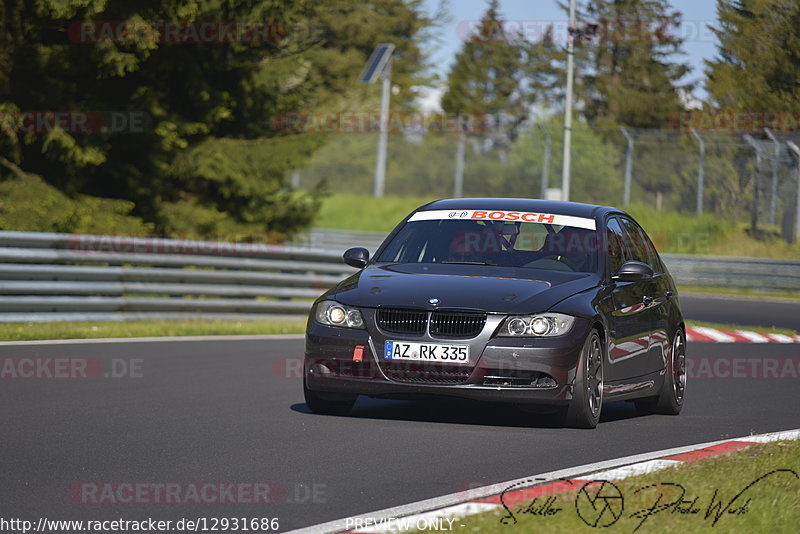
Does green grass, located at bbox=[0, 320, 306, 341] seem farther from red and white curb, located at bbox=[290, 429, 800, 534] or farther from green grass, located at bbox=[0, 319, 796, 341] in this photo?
red and white curb, located at bbox=[290, 429, 800, 534]

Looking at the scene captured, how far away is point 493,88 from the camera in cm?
8725

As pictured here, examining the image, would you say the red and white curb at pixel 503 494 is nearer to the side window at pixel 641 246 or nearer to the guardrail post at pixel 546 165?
the side window at pixel 641 246

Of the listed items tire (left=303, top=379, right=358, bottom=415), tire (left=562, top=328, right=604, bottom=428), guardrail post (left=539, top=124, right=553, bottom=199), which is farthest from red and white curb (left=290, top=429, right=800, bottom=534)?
guardrail post (left=539, top=124, right=553, bottom=199)

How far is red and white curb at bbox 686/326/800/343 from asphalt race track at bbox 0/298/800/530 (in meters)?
5.25

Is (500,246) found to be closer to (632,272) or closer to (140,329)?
(632,272)

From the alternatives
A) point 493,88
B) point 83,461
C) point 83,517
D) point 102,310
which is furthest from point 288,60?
point 493,88

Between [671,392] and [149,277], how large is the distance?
345 inches

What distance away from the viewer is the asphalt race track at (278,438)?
671 centimetres

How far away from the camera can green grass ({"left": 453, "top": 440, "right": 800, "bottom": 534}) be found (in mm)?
5891

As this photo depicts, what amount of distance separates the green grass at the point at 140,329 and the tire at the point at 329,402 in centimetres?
633

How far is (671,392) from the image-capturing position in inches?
424

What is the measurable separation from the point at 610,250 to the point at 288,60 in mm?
15618

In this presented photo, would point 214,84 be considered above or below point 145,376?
above

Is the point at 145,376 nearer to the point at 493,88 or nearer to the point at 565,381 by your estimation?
the point at 565,381
